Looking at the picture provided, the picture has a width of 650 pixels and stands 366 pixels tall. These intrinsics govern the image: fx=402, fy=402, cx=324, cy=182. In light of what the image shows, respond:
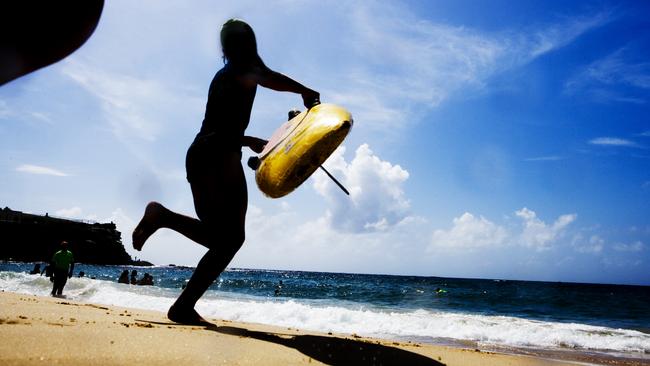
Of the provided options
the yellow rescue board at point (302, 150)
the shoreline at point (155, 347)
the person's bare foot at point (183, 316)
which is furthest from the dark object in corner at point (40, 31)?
the person's bare foot at point (183, 316)

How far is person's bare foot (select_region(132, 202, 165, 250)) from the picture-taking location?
297 cm

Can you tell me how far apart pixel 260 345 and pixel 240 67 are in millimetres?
2056

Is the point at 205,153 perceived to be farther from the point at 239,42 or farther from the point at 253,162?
the point at 239,42

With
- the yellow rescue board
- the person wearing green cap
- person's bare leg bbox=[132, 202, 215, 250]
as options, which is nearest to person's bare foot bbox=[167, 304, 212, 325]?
person's bare leg bbox=[132, 202, 215, 250]

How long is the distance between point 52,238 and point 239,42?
89279 millimetres

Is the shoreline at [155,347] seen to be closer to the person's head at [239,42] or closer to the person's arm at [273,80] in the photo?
the person's arm at [273,80]

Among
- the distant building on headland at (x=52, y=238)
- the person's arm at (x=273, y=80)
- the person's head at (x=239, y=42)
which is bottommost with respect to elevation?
the distant building on headland at (x=52, y=238)

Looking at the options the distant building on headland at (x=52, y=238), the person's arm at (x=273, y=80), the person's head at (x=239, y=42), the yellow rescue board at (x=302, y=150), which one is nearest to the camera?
the yellow rescue board at (x=302, y=150)

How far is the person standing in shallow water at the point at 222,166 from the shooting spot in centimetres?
304

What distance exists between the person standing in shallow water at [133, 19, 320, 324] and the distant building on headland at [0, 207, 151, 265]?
8275 cm

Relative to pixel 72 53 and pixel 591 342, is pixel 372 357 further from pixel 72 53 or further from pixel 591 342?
pixel 591 342

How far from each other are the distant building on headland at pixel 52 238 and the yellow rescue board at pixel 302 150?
273 feet

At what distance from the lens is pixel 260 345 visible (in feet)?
8.64

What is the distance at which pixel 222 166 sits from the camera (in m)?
3.05
